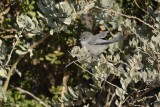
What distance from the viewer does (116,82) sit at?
3.32 m

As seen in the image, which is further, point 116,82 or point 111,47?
point 116,82

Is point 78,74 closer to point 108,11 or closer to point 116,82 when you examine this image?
point 116,82

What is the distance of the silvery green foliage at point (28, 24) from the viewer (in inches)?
109

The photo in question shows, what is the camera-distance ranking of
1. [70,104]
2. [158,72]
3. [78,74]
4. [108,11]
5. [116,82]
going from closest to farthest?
[158,72] → [108,11] → [70,104] → [116,82] → [78,74]

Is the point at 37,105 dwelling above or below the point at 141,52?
below

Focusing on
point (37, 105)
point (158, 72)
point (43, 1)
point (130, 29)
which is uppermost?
point (43, 1)

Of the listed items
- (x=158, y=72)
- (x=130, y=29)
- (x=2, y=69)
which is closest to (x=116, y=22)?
(x=130, y=29)

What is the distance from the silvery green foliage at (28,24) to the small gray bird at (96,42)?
13.8 inches

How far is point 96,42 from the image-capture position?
9.63ft

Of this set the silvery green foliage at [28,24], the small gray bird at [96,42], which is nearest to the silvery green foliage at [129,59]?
the small gray bird at [96,42]

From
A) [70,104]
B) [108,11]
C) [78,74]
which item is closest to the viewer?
[108,11]

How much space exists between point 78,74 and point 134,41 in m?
0.87

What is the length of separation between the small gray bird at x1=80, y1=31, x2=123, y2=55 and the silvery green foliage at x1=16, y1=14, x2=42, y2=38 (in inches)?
13.8

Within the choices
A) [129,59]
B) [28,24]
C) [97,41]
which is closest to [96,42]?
[97,41]
